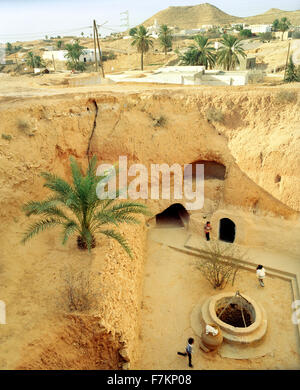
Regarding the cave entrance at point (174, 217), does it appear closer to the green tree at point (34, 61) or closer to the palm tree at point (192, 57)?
the palm tree at point (192, 57)

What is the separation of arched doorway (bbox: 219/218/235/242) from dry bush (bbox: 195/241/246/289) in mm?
902

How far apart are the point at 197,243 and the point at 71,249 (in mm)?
6004

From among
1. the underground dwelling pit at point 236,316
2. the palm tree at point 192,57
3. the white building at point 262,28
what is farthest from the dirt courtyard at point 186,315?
the white building at point 262,28

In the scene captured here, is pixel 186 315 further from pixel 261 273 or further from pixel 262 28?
pixel 262 28

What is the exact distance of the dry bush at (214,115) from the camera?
14.2 metres

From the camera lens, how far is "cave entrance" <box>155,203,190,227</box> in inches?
615

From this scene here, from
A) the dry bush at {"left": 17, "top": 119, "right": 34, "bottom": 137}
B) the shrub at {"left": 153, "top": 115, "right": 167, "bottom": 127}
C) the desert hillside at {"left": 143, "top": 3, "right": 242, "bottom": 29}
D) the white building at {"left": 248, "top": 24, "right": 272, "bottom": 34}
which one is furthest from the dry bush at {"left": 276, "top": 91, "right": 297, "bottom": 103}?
the desert hillside at {"left": 143, "top": 3, "right": 242, "bottom": 29}

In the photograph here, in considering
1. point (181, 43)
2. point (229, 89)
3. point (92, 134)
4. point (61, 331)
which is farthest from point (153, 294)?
point (181, 43)

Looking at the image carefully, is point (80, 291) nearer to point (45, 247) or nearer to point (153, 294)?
point (45, 247)

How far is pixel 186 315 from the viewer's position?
10500mm

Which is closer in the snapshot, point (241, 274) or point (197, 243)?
point (241, 274)

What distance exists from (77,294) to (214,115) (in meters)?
10.1

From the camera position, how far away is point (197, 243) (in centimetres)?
1379

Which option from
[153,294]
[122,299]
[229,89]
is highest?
[229,89]
